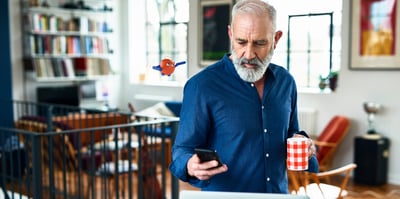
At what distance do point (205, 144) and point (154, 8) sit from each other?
0.95 m

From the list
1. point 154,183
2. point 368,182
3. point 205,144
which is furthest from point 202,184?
point 368,182

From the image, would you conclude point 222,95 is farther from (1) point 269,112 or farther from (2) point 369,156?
(2) point 369,156

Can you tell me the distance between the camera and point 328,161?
235 inches

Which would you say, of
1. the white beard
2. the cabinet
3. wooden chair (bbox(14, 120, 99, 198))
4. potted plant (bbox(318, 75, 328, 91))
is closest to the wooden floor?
the cabinet

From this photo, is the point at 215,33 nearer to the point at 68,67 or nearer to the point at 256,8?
the point at 256,8

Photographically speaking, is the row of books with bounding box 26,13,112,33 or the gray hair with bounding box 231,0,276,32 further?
the row of books with bounding box 26,13,112,33

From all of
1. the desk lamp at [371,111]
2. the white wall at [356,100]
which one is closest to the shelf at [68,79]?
the white wall at [356,100]

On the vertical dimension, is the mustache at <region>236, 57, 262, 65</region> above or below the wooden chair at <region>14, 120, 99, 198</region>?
above

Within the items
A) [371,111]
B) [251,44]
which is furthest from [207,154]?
[371,111]

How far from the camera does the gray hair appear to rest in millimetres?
1545

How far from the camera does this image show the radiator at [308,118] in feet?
20.6

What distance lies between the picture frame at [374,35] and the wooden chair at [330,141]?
2.26ft

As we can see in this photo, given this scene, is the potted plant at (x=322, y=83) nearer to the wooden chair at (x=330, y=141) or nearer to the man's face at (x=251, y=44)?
the wooden chair at (x=330, y=141)

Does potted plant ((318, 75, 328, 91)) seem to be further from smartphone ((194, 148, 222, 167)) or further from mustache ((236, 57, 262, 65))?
smartphone ((194, 148, 222, 167))
